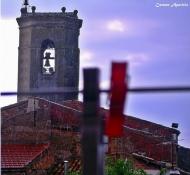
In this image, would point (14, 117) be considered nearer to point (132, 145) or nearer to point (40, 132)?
point (40, 132)

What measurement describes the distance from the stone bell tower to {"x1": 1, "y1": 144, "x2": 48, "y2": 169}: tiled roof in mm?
5718

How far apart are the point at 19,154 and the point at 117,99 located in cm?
1659

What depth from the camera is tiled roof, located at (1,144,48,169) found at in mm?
→ 19109

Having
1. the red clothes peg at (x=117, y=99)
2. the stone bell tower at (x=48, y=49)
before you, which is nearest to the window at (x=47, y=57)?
the stone bell tower at (x=48, y=49)

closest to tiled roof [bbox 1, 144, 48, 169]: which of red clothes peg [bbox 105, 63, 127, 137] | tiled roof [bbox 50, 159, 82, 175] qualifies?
tiled roof [bbox 50, 159, 82, 175]

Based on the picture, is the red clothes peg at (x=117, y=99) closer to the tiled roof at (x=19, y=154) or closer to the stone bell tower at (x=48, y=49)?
the tiled roof at (x=19, y=154)

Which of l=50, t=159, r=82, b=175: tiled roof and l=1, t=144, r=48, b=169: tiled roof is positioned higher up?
l=1, t=144, r=48, b=169: tiled roof

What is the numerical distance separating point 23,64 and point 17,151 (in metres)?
8.73

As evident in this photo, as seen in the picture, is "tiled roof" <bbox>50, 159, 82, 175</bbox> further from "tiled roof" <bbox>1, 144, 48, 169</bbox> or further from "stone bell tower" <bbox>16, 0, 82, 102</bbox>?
"stone bell tower" <bbox>16, 0, 82, 102</bbox>

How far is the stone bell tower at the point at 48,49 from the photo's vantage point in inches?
1069

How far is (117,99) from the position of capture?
3.91 m

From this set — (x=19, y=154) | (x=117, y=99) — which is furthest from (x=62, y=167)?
(x=117, y=99)

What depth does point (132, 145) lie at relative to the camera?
22.4m

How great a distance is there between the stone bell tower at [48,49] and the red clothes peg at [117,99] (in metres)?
22.4
